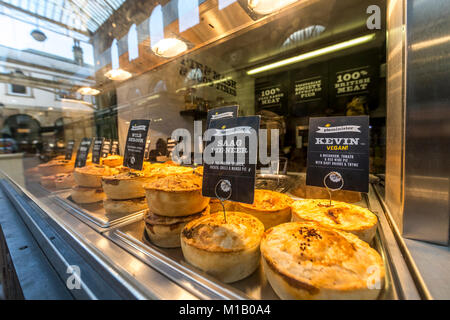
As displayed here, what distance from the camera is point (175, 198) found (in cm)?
111

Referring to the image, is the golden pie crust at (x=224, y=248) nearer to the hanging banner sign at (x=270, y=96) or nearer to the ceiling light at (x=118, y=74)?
the ceiling light at (x=118, y=74)

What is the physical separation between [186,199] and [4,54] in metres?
4.10

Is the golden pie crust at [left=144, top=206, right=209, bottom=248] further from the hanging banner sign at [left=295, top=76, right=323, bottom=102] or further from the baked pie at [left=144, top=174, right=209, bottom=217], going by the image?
the hanging banner sign at [left=295, top=76, right=323, bottom=102]

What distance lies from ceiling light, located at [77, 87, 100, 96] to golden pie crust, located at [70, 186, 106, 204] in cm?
314

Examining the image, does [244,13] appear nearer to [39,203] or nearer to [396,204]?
[396,204]

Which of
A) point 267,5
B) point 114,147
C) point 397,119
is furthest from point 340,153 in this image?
point 114,147

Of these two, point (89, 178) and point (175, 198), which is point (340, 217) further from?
point (89, 178)

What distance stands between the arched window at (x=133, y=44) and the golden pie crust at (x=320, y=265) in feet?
9.27

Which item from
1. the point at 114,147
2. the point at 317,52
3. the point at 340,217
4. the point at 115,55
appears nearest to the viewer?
the point at 340,217

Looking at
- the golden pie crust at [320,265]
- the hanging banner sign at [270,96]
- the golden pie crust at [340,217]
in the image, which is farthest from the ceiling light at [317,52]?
the golden pie crust at [320,265]

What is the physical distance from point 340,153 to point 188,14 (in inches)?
69.2

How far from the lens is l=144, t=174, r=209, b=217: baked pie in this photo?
1.12 meters

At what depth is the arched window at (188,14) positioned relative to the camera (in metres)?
1.57

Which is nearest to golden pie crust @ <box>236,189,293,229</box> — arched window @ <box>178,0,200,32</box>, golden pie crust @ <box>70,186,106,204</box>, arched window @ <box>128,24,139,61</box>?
golden pie crust @ <box>70,186,106,204</box>
